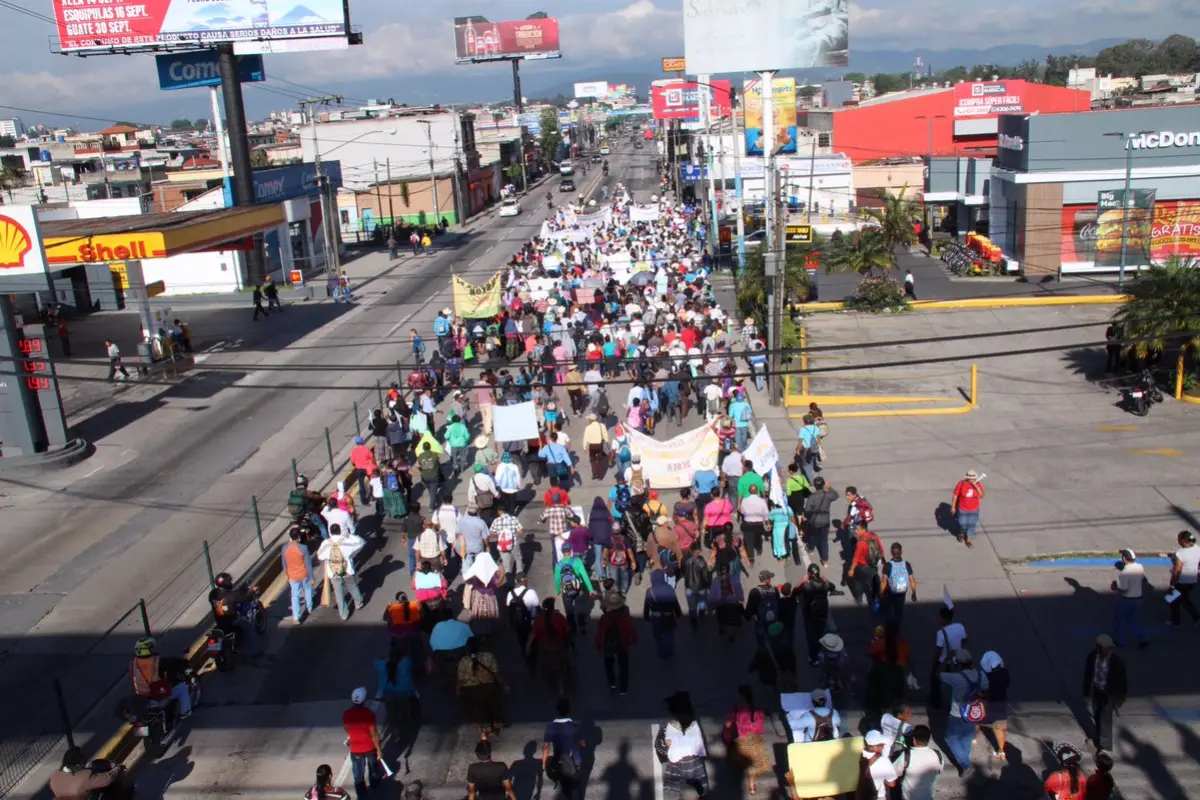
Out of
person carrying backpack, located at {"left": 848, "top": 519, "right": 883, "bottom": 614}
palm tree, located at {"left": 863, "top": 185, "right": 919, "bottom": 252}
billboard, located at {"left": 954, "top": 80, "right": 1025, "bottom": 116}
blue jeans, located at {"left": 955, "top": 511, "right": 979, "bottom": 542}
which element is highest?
billboard, located at {"left": 954, "top": 80, "right": 1025, "bottom": 116}

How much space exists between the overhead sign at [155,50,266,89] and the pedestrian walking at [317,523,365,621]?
38714 millimetres

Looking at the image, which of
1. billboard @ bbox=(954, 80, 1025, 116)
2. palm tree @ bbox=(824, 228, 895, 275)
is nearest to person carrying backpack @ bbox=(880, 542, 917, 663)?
palm tree @ bbox=(824, 228, 895, 275)

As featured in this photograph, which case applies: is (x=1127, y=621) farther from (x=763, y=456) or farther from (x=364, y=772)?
(x=364, y=772)

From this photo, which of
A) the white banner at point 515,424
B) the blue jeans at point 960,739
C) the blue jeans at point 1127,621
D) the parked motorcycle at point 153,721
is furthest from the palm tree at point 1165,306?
the parked motorcycle at point 153,721

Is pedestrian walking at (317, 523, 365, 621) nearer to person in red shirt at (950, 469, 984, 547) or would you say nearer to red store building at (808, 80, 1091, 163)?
person in red shirt at (950, 469, 984, 547)

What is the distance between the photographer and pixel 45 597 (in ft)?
46.9

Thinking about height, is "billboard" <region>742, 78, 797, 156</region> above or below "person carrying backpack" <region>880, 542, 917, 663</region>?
above

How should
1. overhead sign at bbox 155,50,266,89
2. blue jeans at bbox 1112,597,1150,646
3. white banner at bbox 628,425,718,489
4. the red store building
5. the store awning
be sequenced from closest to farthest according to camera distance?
blue jeans at bbox 1112,597,1150,646, white banner at bbox 628,425,718,489, the store awning, overhead sign at bbox 155,50,266,89, the red store building

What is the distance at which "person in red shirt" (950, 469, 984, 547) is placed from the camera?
13773mm

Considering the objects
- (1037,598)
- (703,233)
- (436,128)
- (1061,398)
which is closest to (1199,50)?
(436,128)

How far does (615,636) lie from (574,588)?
126cm

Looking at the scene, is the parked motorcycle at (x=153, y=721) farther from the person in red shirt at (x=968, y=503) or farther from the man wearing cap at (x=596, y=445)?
the person in red shirt at (x=968, y=503)

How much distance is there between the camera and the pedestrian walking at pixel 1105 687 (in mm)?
9055

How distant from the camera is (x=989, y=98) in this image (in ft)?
207
